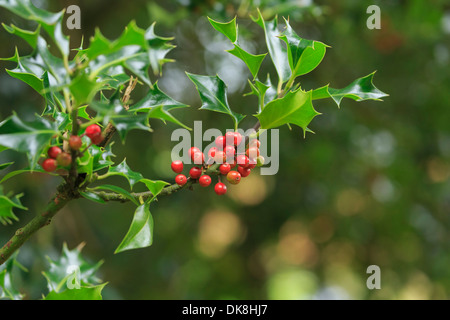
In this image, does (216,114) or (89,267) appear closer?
(89,267)

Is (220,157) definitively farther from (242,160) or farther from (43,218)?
(43,218)

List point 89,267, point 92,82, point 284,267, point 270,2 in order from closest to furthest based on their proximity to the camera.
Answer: point 92,82 → point 89,267 → point 270,2 → point 284,267

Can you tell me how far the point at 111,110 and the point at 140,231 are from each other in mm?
212

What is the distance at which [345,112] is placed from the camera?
3.03 m

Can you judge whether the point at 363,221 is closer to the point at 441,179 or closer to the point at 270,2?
the point at 441,179

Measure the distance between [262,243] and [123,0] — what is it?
2.35m

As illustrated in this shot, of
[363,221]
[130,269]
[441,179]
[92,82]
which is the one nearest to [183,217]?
[130,269]

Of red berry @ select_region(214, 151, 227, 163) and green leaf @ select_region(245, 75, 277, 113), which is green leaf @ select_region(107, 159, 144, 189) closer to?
red berry @ select_region(214, 151, 227, 163)

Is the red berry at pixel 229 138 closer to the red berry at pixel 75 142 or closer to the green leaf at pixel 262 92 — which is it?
the green leaf at pixel 262 92

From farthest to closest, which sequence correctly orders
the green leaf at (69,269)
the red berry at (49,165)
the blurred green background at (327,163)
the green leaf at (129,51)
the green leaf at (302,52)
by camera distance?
the blurred green background at (327,163), the green leaf at (69,269), the green leaf at (302,52), the red berry at (49,165), the green leaf at (129,51)

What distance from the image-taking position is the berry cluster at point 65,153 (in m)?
0.64

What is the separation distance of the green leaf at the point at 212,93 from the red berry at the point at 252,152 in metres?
0.06

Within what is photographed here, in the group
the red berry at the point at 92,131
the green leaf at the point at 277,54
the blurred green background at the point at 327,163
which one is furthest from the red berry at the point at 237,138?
the blurred green background at the point at 327,163

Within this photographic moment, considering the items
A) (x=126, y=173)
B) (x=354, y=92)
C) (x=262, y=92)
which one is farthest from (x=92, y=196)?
(x=354, y=92)
